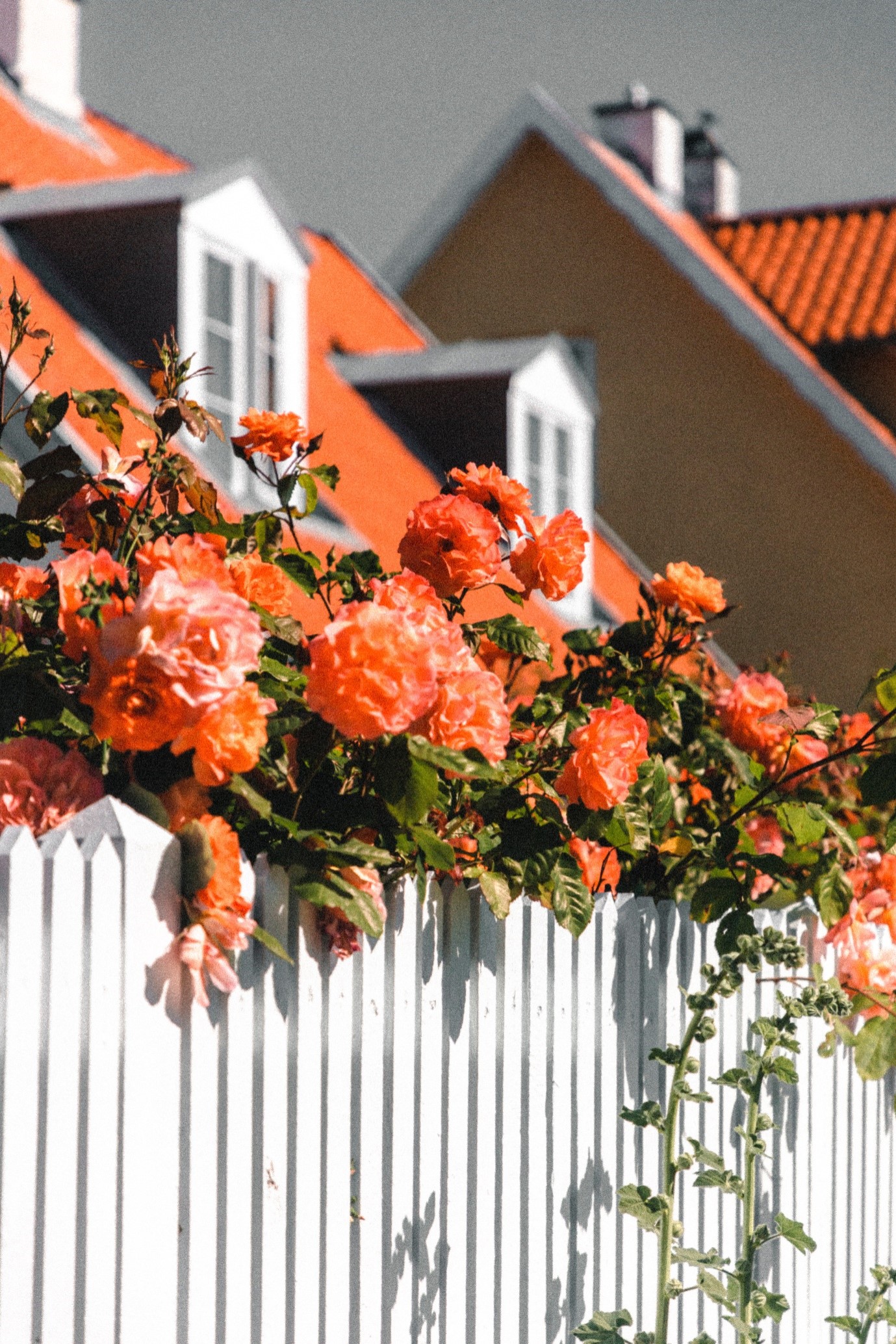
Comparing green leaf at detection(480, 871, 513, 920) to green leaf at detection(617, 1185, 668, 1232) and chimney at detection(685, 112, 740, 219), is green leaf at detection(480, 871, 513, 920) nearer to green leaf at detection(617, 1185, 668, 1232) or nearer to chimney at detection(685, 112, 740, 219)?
green leaf at detection(617, 1185, 668, 1232)

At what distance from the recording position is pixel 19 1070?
5.41ft

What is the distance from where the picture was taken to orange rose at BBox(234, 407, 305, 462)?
8.21 feet

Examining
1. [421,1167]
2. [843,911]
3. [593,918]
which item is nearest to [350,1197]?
[421,1167]

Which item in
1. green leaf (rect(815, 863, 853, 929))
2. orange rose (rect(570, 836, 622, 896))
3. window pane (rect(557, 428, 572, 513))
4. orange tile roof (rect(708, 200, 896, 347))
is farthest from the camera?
orange tile roof (rect(708, 200, 896, 347))

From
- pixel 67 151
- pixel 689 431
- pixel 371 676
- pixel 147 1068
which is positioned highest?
pixel 67 151

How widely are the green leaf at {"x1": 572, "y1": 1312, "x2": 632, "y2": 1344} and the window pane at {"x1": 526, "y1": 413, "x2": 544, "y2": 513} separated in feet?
27.1

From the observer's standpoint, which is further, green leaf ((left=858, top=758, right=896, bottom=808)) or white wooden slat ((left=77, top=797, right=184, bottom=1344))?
green leaf ((left=858, top=758, right=896, bottom=808))

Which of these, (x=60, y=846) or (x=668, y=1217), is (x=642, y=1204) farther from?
(x=60, y=846)

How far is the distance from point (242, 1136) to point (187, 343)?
635 cm

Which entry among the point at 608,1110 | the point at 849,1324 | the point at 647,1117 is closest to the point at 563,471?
the point at 608,1110

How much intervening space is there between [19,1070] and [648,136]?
1442cm

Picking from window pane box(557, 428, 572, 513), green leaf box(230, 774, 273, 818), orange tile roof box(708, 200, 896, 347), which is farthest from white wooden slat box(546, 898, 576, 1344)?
orange tile roof box(708, 200, 896, 347)

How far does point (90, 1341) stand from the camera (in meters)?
1.73

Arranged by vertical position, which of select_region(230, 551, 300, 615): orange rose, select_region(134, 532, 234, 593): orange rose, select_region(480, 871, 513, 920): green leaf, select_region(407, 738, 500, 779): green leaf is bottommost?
select_region(480, 871, 513, 920): green leaf
